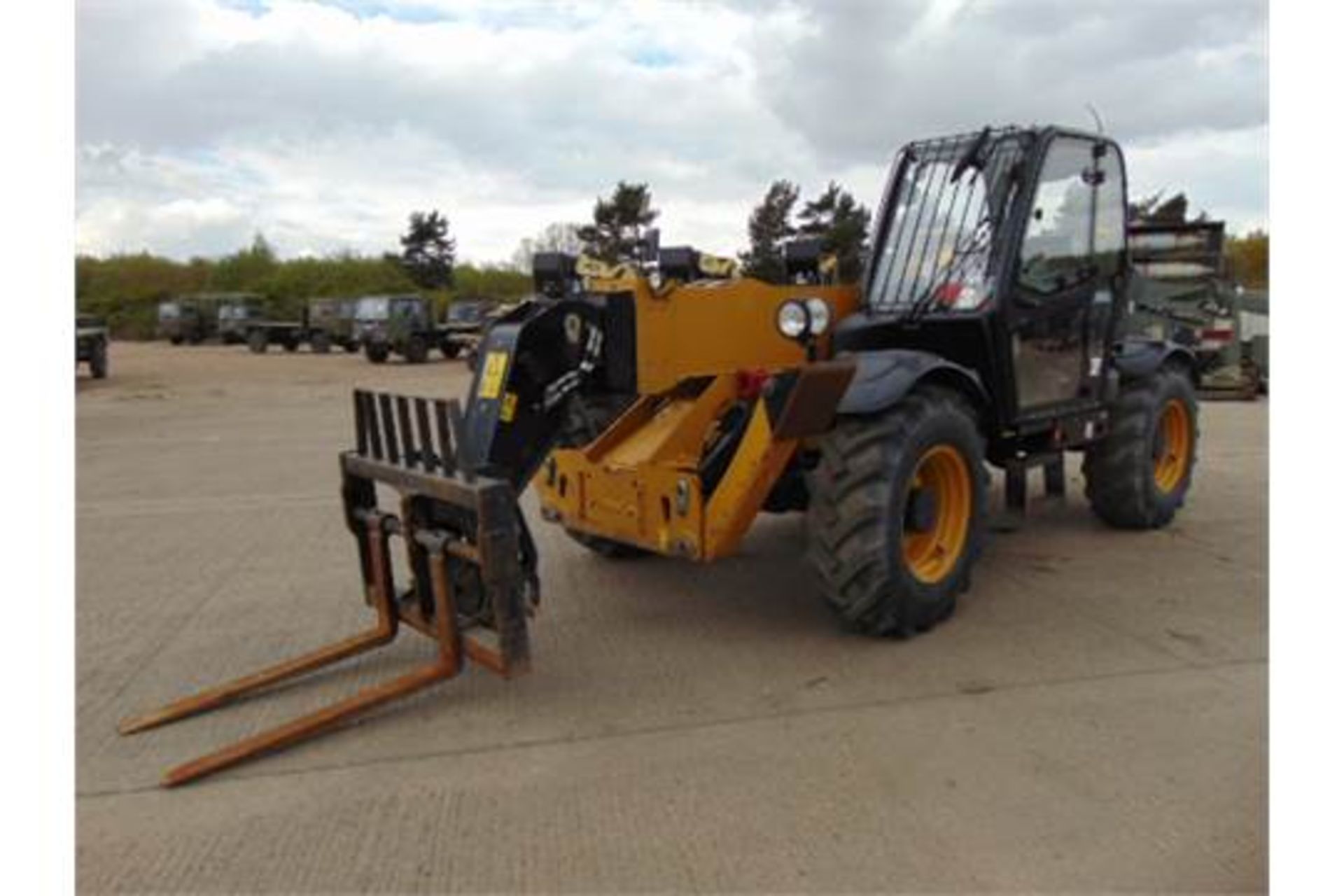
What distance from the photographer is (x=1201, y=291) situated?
15836 mm

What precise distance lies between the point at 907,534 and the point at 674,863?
2.40m

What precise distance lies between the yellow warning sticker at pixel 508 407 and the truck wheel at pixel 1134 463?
4.03 m

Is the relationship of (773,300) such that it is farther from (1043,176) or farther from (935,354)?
(1043,176)

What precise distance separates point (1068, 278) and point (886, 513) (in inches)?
90.6

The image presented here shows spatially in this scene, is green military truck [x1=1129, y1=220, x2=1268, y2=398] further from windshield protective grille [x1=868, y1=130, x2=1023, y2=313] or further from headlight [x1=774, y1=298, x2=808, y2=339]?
headlight [x1=774, y1=298, x2=808, y2=339]

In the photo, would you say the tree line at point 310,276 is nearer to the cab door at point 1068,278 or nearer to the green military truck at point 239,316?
the green military truck at point 239,316

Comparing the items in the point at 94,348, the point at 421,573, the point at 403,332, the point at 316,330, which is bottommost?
the point at 421,573

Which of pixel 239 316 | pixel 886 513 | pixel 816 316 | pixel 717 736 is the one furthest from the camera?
pixel 239 316

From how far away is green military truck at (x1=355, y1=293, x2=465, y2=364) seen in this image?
94.1 ft

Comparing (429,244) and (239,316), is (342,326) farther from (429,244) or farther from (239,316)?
(429,244)

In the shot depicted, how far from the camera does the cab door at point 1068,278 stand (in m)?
5.54

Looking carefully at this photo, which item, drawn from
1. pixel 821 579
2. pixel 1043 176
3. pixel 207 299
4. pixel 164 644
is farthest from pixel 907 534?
pixel 207 299

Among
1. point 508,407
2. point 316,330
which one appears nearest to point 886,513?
point 508,407

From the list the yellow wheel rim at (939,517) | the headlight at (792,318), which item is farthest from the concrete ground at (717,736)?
the headlight at (792,318)
